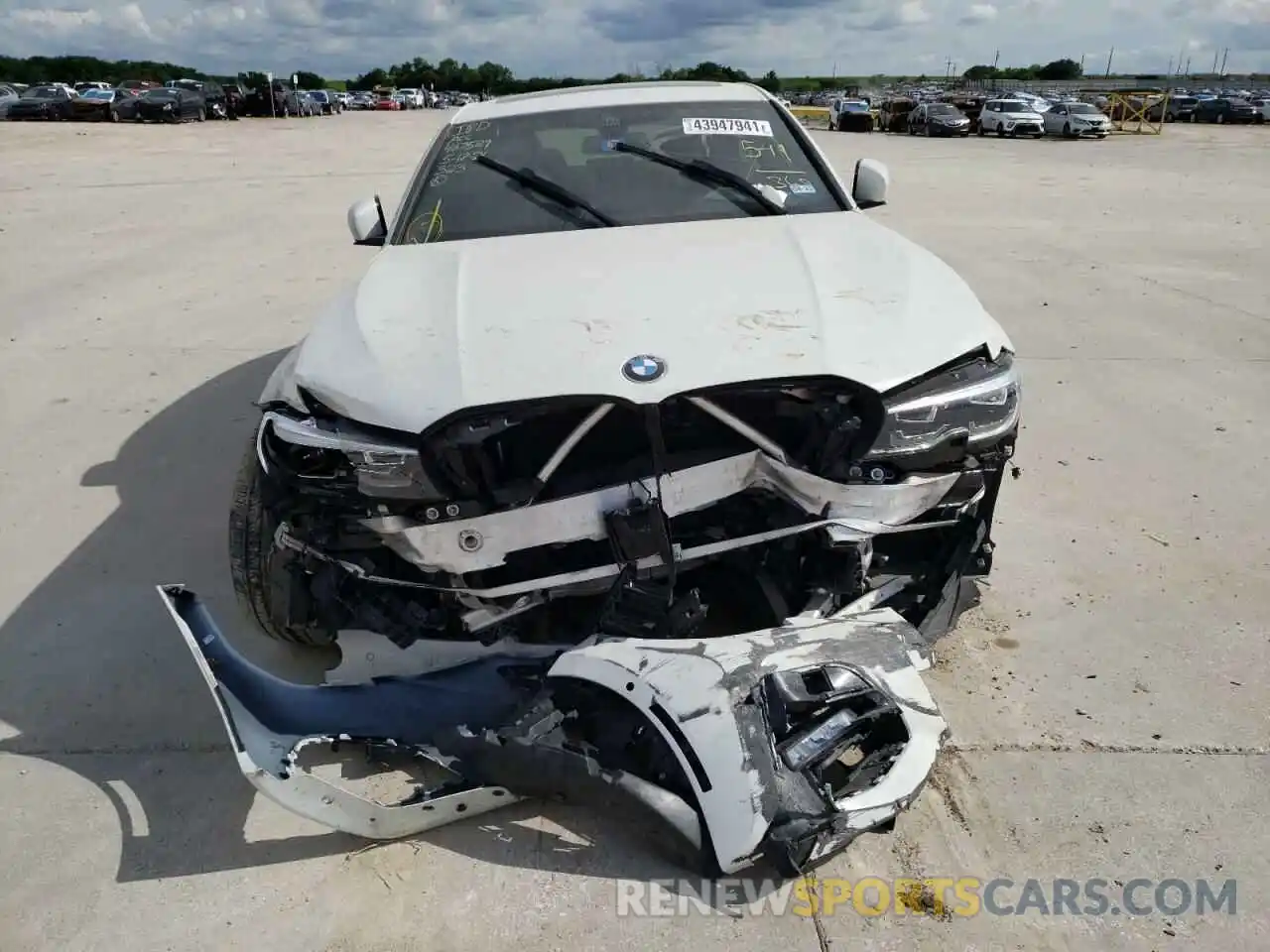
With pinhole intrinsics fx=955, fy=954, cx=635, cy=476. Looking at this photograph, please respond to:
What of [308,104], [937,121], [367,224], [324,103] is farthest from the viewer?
[324,103]

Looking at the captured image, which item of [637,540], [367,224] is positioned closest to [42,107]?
[367,224]

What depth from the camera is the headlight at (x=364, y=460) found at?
7.59 ft

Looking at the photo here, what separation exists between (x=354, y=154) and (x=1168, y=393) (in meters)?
20.4

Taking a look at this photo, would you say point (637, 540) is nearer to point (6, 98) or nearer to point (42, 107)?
point (42, 107)

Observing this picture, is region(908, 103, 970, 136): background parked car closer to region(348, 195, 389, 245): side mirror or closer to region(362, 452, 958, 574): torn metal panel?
region(348, 195, 389, 245): side mirror

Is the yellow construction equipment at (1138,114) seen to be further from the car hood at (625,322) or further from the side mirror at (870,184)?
the car hood at (625,322)

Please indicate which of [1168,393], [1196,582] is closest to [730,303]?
[1196,582]

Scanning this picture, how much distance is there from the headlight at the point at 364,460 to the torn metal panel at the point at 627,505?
89 mm

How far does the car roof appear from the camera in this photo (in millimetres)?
4184

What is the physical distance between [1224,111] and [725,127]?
42704mm

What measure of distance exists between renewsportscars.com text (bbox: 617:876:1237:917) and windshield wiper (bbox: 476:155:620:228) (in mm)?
2265

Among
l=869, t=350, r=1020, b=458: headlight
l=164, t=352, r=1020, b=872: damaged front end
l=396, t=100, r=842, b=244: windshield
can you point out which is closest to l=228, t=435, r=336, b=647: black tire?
l=164, t=352, r=1020, b=872: damaged front end

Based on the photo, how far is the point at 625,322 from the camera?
257 cm

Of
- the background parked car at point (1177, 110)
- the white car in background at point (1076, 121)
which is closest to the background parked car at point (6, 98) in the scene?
the white car in background at point (1076, 121)
